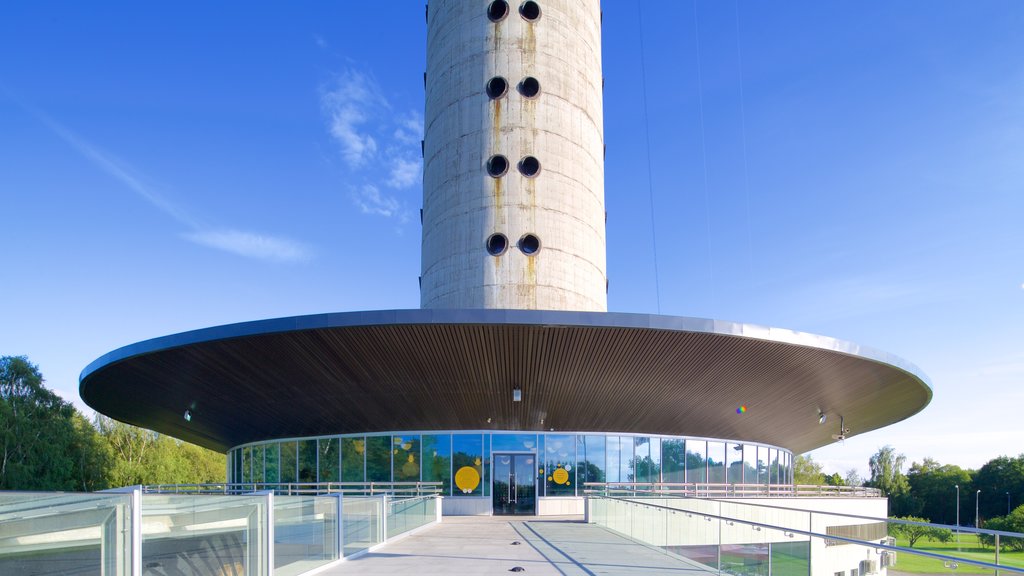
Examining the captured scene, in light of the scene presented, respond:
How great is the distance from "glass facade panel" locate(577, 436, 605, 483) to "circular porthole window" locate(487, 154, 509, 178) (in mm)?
9709

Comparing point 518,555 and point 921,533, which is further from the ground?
point 921,533

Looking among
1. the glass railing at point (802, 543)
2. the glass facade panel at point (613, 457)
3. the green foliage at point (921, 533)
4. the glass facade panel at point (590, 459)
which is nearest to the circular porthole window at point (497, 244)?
the glass facade panel at point (590, 459)

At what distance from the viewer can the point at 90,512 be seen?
605cm

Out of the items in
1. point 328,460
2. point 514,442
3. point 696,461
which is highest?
point 514,442

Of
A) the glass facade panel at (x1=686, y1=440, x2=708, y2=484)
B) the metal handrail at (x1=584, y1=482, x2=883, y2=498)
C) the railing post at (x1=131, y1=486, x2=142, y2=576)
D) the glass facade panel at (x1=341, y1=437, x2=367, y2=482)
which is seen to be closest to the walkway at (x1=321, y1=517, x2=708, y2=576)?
the railing post at (x1=131, y1=486, x2=142, y2=576)

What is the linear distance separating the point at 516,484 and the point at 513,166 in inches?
434

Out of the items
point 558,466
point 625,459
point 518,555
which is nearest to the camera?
point 518,555

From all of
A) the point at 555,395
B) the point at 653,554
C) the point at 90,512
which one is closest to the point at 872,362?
the point at 555,395

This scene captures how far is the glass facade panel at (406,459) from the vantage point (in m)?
27.5

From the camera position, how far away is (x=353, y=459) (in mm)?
28141

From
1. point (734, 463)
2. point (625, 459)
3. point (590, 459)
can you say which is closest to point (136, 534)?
point (590, 459)

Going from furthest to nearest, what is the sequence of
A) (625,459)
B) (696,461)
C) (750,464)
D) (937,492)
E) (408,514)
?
1. (937,492)
2. (750,464)
3. (696,461)
4. (625,459)
5. (408,514)

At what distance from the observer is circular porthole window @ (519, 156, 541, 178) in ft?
89.7

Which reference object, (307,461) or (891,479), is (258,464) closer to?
(307,461)
